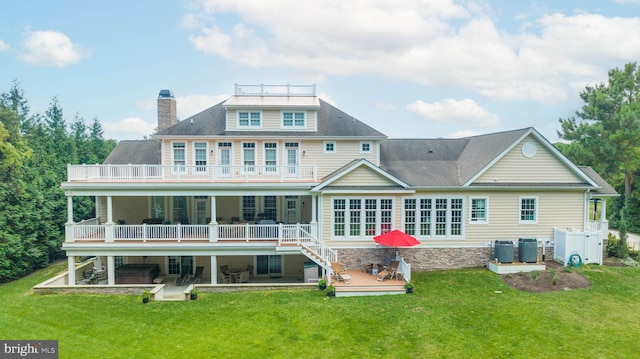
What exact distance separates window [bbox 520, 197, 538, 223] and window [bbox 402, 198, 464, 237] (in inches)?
119

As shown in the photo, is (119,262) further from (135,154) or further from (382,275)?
(382,275)

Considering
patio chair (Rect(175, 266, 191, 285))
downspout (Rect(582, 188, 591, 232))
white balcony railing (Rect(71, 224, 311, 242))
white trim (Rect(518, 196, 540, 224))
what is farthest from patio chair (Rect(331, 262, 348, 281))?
downspout (Rect(582, 188, 591, 232))

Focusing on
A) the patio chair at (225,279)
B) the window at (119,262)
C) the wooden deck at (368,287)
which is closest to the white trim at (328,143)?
the wooden deck at (368,287)

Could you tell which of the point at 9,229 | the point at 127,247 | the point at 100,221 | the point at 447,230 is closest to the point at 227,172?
the point at 127,247

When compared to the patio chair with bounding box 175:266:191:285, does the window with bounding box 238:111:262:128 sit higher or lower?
higher

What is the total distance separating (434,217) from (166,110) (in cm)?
1566

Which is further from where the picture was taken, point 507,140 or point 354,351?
point 507,140

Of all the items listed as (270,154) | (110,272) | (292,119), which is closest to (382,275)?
(270,154)

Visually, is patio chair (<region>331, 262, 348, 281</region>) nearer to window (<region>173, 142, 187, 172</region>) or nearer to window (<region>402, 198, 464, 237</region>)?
window (<region>402, 198, 464, 237</region>)

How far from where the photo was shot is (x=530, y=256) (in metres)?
17.7

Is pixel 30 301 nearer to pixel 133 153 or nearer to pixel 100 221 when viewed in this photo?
pixel 100 221

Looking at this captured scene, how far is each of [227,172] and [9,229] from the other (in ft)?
42.4

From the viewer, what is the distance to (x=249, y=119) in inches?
795

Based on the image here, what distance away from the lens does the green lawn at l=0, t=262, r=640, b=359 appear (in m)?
11.1
